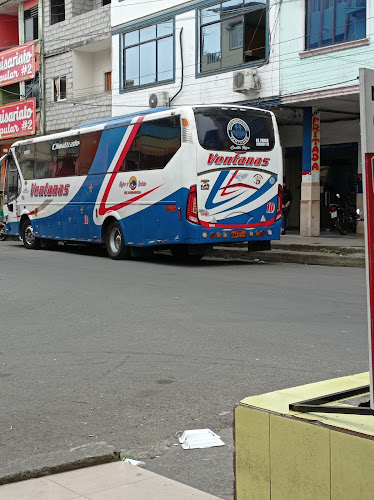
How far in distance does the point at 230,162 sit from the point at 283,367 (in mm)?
10177

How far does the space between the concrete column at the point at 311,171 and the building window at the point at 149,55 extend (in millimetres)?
5447

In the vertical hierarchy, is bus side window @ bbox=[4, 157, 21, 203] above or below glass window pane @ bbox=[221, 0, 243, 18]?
below

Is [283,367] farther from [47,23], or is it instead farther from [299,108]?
[47,23]

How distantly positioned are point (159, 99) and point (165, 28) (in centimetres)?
240

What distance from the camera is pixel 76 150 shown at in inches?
786

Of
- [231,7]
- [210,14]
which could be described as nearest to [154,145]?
[231,7]

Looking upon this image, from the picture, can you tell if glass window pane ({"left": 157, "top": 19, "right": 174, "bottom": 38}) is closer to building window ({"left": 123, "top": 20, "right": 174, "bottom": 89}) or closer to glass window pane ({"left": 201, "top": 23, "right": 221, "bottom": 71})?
building window ({"left": 123, "top": 20, "right": 174, "bottom": 89})

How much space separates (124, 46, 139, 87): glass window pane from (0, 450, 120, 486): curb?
2339 cm

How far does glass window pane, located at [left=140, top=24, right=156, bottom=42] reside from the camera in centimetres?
2534

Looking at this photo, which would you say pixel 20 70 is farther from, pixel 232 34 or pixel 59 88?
pixel 232 34

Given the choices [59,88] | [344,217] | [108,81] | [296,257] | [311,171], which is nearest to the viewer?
[296,257]

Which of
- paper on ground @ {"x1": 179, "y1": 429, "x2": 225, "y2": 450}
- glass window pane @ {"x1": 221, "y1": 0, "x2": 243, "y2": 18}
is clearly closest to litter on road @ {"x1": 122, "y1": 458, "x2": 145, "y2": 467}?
paper on ground @ {"x1": 179, "y1": 429, "x2": 225, "y2": 450}

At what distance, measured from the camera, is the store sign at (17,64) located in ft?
108

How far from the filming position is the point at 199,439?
15.7 ft
